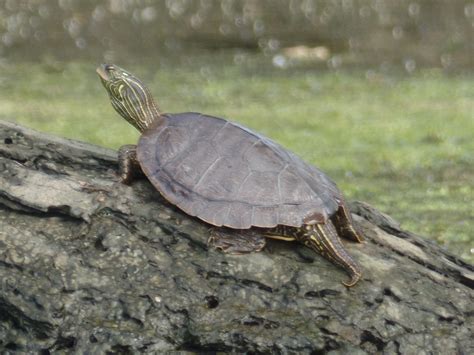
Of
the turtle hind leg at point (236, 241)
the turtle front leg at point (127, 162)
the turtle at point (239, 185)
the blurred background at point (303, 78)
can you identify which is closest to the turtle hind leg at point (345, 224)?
the turtle at point (239, 185)

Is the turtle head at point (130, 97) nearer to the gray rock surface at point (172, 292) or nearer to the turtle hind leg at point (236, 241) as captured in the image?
the gray rock surface at point (172, 292)

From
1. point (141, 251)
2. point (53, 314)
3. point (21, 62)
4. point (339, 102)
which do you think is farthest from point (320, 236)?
point (21, 62)

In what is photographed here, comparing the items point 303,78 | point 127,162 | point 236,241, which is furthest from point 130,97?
point 303,78

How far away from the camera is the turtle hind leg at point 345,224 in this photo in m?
2.89

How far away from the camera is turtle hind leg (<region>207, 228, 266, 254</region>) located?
2756mm

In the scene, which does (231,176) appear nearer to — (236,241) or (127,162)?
(236,241)

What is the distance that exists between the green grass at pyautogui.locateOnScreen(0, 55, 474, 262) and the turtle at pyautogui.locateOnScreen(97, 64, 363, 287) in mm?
1447

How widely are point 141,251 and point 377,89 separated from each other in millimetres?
4710

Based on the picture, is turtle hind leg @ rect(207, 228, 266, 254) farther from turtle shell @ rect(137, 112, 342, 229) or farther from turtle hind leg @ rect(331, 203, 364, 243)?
turtle hind leg @ rect(331, 203, 364, 243)

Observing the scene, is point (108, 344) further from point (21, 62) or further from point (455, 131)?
point (21, 62)

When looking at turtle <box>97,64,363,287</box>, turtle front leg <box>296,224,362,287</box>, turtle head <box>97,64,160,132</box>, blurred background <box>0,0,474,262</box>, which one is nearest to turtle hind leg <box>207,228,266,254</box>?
turtle <box>97,64,363,287</box>

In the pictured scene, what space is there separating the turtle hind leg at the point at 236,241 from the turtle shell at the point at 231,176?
67mm

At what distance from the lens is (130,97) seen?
309 cm

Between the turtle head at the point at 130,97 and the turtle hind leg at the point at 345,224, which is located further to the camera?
the turtle head at the point at 130,97
